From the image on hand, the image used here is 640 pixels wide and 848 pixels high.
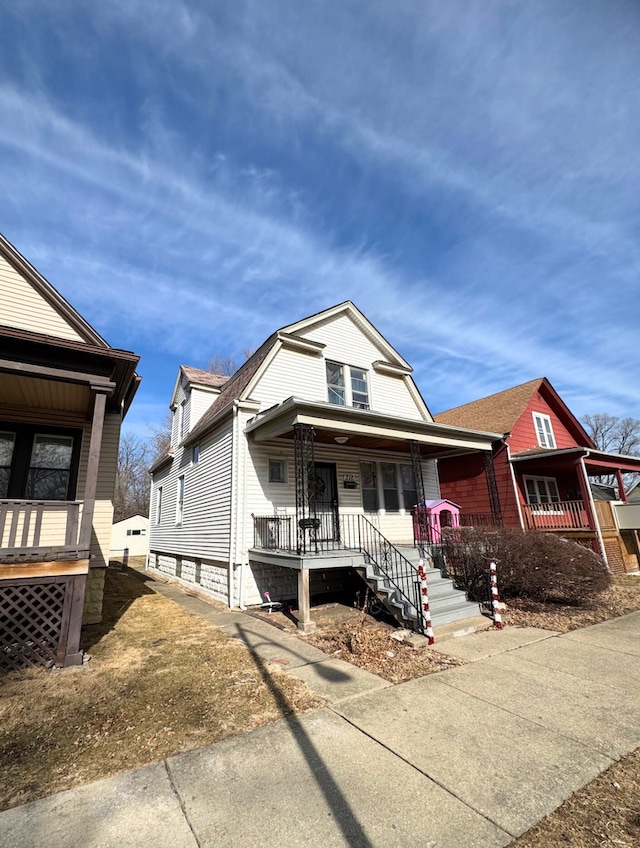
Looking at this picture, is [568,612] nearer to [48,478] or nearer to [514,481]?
[514,481]

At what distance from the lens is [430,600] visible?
7738mm

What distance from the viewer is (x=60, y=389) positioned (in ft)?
25.0

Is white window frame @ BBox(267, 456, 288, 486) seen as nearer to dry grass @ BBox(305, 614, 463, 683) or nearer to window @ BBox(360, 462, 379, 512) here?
window @ BBox(360, 462, 379, 512)

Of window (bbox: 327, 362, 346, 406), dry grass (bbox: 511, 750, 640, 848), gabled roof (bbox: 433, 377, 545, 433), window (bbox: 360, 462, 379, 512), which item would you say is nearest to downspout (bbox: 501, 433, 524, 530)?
gabled roof (bbox: 433, 377, 545, 433)

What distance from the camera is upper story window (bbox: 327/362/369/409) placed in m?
12.6

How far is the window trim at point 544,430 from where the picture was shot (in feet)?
58.1

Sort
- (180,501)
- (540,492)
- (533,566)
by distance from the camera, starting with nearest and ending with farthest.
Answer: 1. (533,566)
2. (180,501)
3. (540,492)

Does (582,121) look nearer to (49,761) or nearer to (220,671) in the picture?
(220,671)

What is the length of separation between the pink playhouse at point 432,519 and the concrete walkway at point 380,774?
5.65 metres

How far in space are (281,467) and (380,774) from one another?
782 cm

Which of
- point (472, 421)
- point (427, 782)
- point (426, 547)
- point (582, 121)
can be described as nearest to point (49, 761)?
point (427, 782)

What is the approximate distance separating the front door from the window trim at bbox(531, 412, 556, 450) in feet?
36.9

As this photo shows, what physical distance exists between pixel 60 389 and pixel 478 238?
12489 millimetres

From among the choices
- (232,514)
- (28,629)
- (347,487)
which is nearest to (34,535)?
(28,629)
